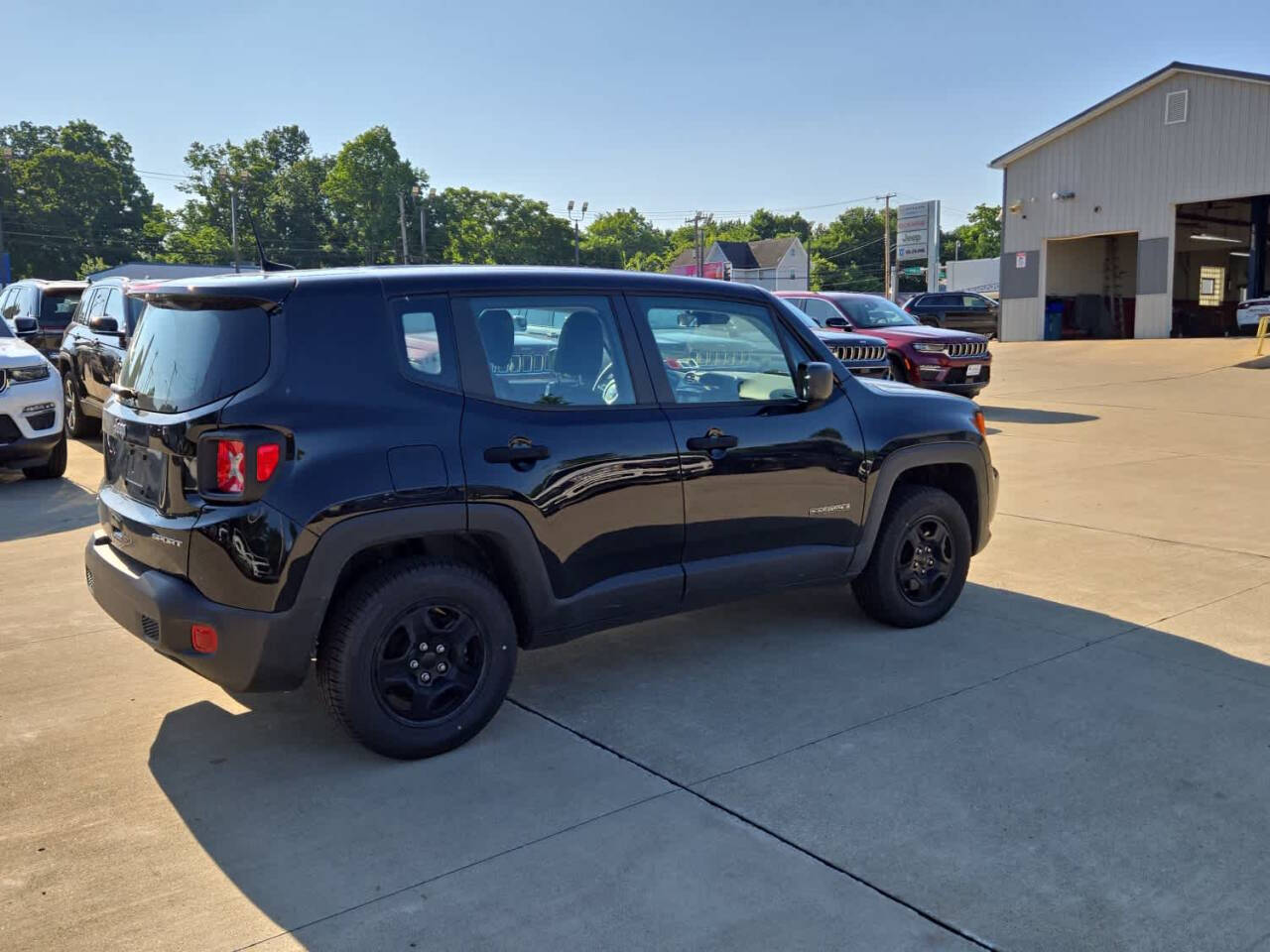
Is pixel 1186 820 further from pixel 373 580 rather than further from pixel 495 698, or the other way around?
pixel 373 580

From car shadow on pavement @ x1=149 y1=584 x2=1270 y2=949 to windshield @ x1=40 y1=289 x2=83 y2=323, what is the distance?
13.2m

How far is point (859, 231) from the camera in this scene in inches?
4158

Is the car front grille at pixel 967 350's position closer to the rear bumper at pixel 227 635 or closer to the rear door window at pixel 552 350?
the rear door window at pixel 552 350

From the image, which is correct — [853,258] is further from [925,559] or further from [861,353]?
[925,559]

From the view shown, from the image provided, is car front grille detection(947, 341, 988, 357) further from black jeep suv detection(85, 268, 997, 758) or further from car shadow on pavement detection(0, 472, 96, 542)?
car shadow on pavement detection(0, 472, 96, 542)

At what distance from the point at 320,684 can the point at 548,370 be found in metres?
1.48

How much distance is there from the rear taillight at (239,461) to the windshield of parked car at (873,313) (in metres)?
12.8

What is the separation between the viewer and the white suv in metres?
9.09

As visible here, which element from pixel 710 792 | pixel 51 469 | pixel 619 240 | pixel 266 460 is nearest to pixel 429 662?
pixel 266 460

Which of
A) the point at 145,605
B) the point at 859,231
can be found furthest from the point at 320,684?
the point at 859,231

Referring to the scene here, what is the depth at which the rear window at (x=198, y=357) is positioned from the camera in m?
3.59

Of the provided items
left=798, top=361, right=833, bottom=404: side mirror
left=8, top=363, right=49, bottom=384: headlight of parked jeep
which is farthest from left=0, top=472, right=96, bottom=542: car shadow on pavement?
left=798, top=361, right=833, bottom=404: side mirror

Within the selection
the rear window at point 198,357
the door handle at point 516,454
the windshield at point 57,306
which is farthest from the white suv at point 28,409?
the door handle at point 516,454

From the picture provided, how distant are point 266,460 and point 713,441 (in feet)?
6.04
